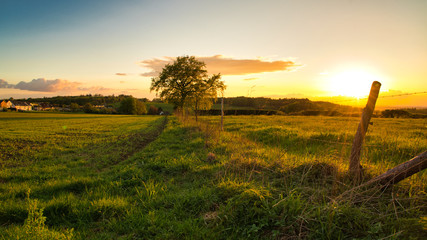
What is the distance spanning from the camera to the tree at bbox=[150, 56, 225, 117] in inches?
1132

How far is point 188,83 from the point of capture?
29.6m

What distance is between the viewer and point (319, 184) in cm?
496

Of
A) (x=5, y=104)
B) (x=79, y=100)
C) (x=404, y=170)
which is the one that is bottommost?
(x=404, y=170)

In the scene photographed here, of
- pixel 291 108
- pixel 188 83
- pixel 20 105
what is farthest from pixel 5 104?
pixel 291 108

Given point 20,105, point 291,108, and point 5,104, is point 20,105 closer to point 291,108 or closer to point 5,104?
point 5,104

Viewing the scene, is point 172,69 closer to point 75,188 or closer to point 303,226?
point 75,188

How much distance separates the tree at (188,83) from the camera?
28.8 m

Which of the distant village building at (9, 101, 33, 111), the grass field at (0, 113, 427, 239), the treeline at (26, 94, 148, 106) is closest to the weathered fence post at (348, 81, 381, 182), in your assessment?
the grass field at (0, 113, 427, 239)

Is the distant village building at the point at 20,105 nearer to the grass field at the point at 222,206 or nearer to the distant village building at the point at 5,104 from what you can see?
the distant village building at the point at 5,104

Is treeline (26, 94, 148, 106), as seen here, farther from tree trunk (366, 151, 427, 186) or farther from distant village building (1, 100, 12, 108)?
tree trunk (366, 151, 427, 186)

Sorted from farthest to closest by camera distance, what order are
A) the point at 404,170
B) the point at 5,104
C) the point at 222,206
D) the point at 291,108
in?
the point at 5,104 < the point at 291,108 < the point at 222,206 < the point at 404,170

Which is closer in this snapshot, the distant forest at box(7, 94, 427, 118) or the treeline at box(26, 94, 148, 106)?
the distant forest at box(7, 94, 427, 118)

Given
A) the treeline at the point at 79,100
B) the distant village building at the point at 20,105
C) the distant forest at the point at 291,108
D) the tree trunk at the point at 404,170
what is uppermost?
the treeline at the point at 79,100

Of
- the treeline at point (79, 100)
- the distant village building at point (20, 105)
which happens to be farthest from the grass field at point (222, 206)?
the distant village building at point (20, 105)
